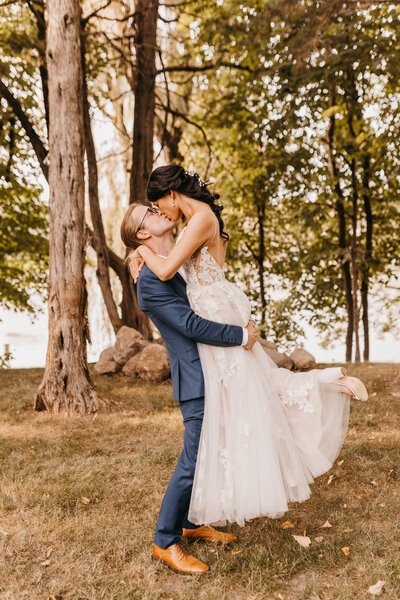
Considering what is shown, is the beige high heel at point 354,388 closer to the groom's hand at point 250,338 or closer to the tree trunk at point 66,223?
the groom's hand at point 250,338

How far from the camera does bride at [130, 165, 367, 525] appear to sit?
9.02ft

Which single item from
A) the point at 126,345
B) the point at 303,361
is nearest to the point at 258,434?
the point at 303,361

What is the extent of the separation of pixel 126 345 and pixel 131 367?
619 mm

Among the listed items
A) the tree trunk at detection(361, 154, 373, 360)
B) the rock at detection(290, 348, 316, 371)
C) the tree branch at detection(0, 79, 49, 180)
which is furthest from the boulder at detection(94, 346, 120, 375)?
the tree trunk at detection(361, 154, 373, 360)

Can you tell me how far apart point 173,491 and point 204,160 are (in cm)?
1509

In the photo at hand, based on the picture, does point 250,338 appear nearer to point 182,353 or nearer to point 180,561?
point 182,353

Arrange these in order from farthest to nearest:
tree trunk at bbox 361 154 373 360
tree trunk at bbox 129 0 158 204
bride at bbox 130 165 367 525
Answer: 1. tree trunk at bbox 361 154 373 360
2. tree trunk at bbox 129 0 158 204
3. bride at bbox 130 165 367 525

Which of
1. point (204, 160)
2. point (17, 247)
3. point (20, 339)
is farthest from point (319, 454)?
point (20, 339)

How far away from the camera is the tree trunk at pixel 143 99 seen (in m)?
10.3

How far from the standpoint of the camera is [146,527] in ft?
11.3

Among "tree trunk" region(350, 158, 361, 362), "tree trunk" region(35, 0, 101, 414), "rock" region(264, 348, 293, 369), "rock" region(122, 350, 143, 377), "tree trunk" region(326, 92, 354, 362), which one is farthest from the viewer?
"tree trunk" region(326, 92, 354, 362)

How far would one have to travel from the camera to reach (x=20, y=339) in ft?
82.1

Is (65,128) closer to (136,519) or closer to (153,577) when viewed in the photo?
(136,519)

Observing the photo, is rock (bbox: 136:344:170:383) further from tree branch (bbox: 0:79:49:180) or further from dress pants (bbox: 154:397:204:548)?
dress pants (bbox: 154:397:204:548)
